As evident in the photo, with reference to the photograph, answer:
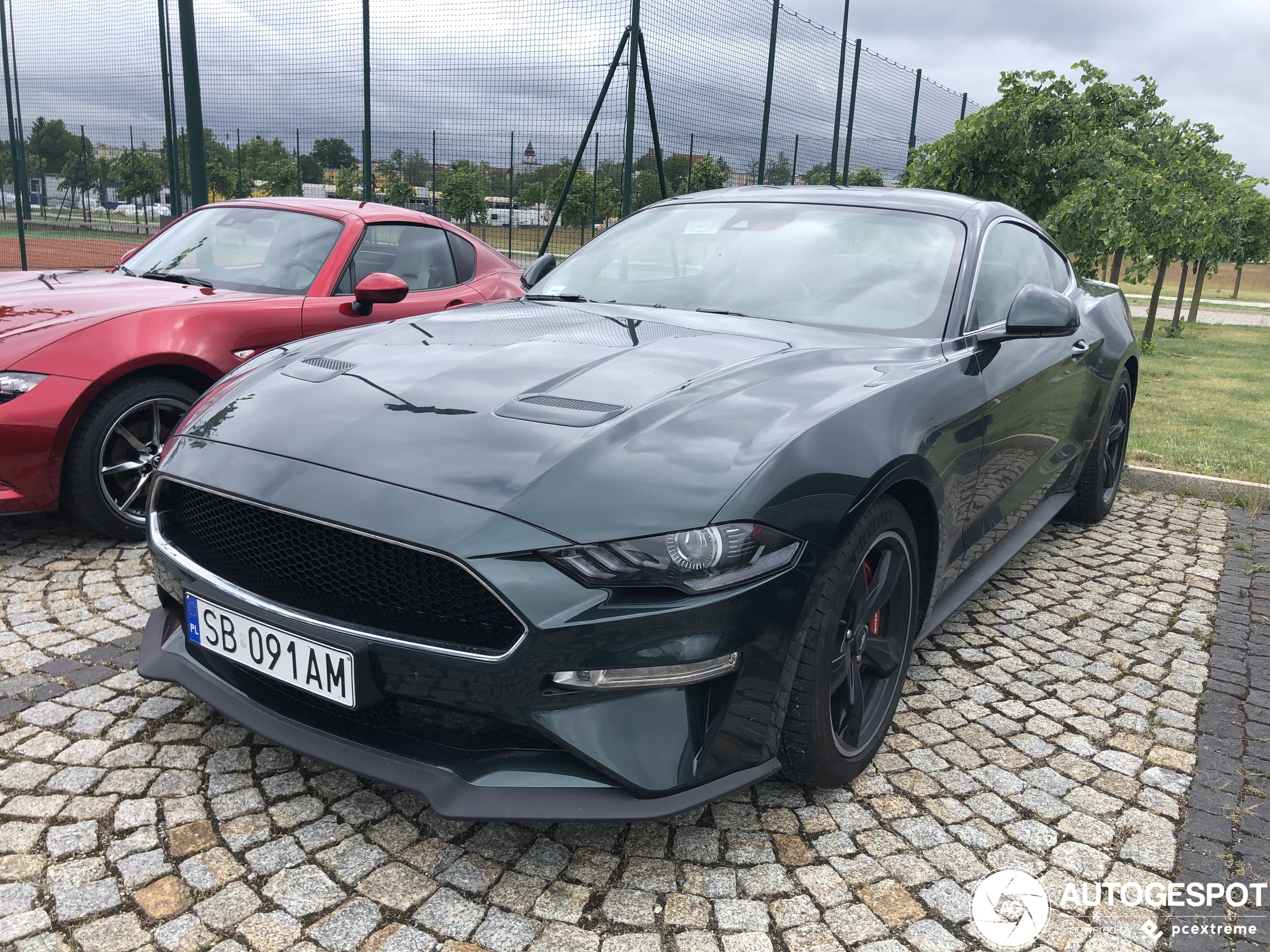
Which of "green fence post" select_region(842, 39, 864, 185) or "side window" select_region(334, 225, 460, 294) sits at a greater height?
"green fence post" select_region(842, 39, 864, 185)

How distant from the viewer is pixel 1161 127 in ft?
45.4

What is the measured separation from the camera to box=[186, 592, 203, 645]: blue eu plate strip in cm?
228

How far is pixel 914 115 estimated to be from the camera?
1495 centimetres

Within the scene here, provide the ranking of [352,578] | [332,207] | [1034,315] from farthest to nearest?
[332,207] → [1034,315] → [352,578]

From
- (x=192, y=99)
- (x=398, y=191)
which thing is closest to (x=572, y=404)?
(x=192, y=99)

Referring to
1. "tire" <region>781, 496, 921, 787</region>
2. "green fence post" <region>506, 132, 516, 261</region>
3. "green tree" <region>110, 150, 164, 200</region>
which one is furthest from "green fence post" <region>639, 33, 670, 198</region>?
"green tree" <region>110, 150, 164, 200</region>

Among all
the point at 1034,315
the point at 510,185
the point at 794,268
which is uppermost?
the point at 510,185

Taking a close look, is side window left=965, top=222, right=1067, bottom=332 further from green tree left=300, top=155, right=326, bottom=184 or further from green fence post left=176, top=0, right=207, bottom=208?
A: green tree left=300, top=155, right=326, bottom=184

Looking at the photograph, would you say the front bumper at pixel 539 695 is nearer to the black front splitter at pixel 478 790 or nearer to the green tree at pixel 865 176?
the black front splitter at pixel 478 790

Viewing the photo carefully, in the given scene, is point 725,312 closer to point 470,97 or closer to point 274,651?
point 274,651

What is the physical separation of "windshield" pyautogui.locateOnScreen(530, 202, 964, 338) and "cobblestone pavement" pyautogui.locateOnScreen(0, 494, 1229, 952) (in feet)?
4.10

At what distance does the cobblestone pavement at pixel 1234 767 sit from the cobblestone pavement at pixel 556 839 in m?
0.06

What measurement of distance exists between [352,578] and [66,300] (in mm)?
2901

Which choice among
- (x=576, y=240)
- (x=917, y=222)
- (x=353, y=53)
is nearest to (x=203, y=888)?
(x=917, y=222)
